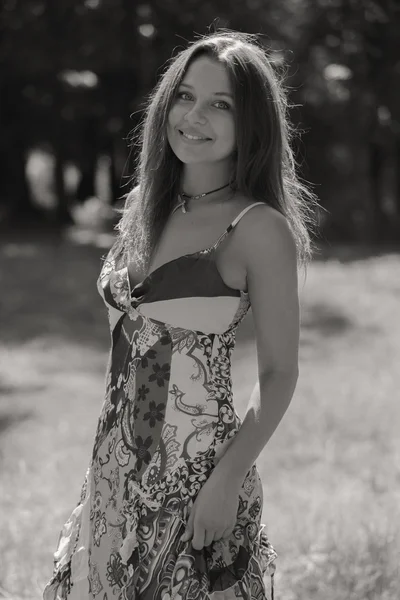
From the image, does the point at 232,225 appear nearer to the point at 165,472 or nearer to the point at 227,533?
the point at 165,472

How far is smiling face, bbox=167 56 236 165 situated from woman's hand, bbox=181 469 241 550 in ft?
2.42

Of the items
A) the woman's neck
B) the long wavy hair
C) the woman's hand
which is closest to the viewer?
the woman's hand

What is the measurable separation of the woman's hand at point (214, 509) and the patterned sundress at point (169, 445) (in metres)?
0.04

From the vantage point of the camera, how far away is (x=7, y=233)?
16.7 metres

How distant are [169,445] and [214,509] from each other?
7.6 inches

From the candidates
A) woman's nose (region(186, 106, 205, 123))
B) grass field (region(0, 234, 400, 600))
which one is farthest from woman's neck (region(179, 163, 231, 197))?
grass field (region(0, 234, 400, 600))

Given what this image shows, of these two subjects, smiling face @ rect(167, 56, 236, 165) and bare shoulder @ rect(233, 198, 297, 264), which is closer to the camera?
bare shoulder @ rect(233, 198, 297, 264)

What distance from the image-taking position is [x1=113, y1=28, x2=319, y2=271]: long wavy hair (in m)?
2.11

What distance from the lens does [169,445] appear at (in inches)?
82.5

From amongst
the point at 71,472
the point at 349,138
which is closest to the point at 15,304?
the point at 71,472

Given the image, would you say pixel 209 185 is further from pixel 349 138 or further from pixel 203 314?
pixel 349 138

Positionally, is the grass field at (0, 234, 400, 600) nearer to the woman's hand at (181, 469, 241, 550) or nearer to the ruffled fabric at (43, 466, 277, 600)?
the ruffled fabric at (43, 466, 277, 600)

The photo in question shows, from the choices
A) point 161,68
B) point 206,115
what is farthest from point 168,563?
point 161,68

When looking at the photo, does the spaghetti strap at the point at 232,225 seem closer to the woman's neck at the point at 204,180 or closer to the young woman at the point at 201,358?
the young woman at the point at 201,358
